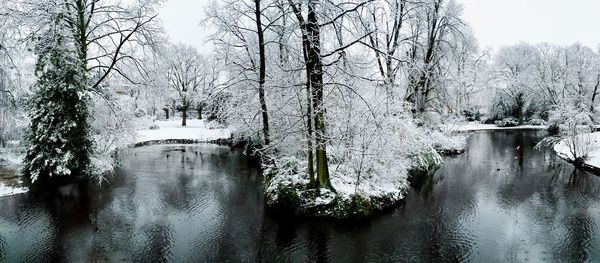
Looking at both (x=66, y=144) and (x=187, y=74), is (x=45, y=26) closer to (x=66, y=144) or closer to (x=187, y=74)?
(x=66, y=144)

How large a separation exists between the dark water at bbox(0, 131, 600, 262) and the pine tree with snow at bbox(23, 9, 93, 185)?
4.69ft

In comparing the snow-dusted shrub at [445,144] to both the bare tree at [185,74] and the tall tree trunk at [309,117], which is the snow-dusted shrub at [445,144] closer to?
the tall tree trunk at [309,117]

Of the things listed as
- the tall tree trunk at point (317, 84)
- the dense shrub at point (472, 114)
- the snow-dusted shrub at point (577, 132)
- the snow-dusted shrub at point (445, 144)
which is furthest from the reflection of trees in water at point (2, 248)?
the dense shrub at point (472, 114)

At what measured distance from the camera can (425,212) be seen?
15164 mm

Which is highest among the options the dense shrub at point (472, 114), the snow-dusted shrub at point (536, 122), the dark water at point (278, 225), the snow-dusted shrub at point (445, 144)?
the dense shrub at point (472, 114)

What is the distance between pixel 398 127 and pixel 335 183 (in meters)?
4.27

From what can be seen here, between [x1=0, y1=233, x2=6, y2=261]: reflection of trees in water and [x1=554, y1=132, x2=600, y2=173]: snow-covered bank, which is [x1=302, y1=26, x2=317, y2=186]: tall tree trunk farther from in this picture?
[x1=554, y1=132, x2=600, y2=173]: snow-covered bank

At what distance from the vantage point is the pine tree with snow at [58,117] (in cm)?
1709

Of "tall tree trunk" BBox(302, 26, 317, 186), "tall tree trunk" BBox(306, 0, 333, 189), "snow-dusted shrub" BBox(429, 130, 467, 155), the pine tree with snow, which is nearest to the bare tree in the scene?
"snow-dusted shrub" BBox(429, 130, 467, 155)

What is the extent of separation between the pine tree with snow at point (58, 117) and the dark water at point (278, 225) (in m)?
1.43

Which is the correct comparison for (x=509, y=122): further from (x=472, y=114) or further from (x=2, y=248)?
(x=2, y=248)

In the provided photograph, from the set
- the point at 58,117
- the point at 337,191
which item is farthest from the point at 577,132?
the point at 58,117

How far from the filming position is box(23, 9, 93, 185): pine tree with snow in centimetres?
1709

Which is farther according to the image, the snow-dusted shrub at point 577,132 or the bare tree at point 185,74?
the bare tree at point 185,74
